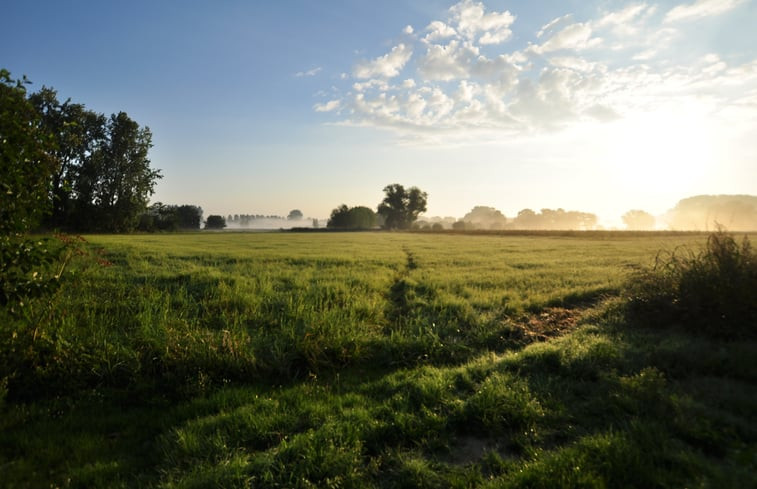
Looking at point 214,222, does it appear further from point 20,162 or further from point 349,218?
point 20,162

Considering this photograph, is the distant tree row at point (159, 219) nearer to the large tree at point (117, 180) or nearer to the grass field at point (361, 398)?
the large tree at point (117, 180)

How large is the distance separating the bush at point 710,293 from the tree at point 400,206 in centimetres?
13425

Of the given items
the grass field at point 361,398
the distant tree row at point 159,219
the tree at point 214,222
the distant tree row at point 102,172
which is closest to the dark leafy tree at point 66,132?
the distant tree row at point 102,172

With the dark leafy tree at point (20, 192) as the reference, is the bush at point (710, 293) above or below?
below

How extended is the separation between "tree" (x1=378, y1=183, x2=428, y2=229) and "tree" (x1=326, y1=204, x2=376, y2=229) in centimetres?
744

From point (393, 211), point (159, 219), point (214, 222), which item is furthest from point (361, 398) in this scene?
point (214, 222)

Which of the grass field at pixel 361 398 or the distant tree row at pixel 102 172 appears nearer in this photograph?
the grass field at pixel 361 398

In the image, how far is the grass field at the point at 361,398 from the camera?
3932 mm

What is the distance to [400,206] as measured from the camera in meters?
144

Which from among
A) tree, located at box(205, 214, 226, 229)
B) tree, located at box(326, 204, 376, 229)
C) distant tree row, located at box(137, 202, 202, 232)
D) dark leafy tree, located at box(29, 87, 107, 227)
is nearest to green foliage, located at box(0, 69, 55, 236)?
dark leafy tree, located at box(29, 87, 107, 227)

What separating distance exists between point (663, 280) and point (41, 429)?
13.5 m

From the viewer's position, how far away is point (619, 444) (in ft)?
13.5

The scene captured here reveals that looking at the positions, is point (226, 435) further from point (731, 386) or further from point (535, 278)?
point (535, 278)

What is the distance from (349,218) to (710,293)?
137 m
